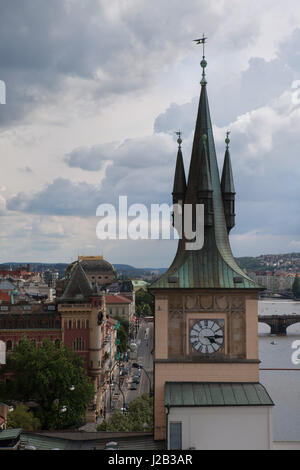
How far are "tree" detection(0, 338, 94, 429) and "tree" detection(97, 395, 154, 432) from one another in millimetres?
11923

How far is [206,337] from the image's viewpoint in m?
25.1

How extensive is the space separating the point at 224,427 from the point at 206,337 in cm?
364

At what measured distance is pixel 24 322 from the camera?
79.4 m

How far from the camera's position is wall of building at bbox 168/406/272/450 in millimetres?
23312

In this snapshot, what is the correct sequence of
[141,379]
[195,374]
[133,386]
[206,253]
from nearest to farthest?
[195,374] < [206,253] < [133,386] < [141,379]

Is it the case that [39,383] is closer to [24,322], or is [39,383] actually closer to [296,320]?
[24,322]

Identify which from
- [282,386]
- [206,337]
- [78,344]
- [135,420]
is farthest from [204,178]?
[78,344]

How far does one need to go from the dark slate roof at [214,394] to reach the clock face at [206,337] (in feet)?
4.63

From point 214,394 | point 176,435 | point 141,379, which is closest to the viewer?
point 176,435

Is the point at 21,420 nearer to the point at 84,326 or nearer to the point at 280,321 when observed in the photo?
the point at 84,326

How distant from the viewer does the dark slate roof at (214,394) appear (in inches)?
929

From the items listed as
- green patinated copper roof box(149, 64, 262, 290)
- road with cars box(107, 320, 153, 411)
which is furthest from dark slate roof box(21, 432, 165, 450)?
road with cars box(107, 320, 153, 411)

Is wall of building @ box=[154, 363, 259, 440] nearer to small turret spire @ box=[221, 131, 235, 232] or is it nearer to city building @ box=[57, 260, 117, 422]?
small turret spire @ box=[221, 131, 235, 232]

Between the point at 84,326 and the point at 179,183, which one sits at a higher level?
the point at 179,183
